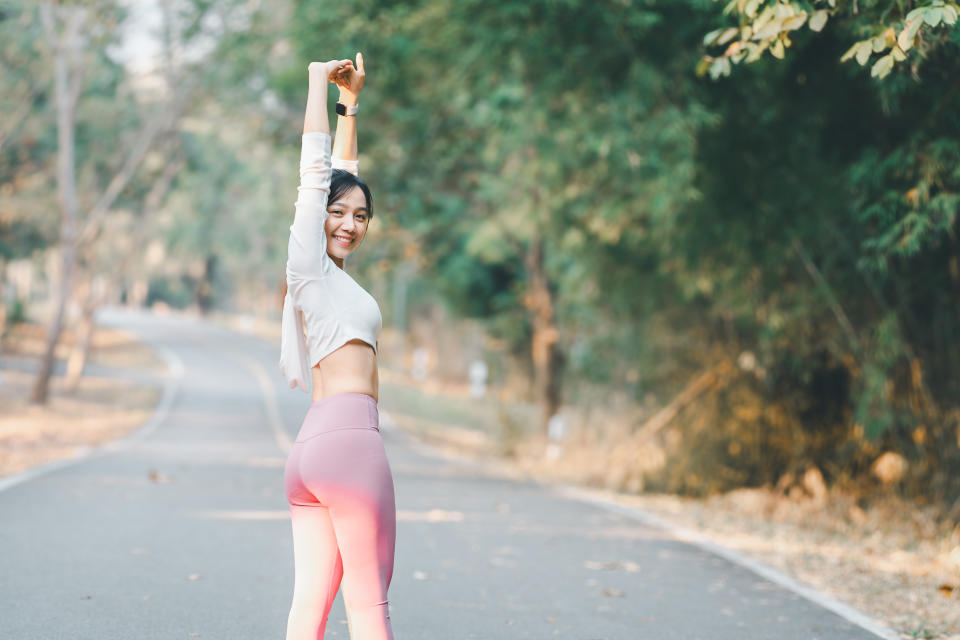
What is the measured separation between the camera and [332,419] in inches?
141

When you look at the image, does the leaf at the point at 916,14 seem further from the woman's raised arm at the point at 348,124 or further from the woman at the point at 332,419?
the woman at the point at 332,419

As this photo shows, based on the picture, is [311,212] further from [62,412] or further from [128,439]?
[62,412]

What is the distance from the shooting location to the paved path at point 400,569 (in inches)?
243

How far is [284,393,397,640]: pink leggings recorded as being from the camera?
11.6ft

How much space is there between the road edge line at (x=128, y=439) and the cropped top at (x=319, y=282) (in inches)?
341

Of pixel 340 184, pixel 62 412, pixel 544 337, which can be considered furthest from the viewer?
pixel 62 412

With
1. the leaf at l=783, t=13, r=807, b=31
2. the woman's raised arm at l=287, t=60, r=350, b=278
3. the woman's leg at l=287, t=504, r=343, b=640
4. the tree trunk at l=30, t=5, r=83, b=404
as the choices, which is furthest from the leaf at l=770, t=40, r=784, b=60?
the tree trunk at l=30, t=5, r=83, b=404

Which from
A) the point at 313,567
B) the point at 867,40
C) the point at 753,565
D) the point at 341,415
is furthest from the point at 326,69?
the point at 753,565

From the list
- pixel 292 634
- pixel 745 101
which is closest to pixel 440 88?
pixel 745 101

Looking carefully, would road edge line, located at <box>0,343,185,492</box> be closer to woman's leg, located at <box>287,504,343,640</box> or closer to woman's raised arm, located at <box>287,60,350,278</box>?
woman's leg, located at <box>287,504,343,640</box>

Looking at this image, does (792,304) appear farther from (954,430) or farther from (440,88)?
(440,88)

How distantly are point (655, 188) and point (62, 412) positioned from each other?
17.8 metres

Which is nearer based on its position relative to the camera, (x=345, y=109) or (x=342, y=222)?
(x=342, y=222)

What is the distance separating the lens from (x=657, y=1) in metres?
10.6
